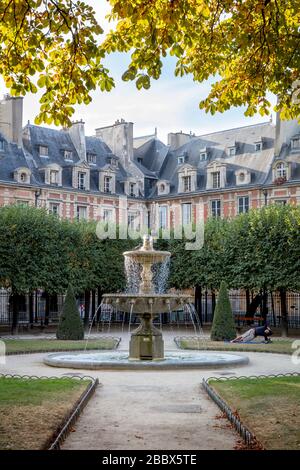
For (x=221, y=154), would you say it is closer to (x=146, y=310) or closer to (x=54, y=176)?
(x=54, y=176)

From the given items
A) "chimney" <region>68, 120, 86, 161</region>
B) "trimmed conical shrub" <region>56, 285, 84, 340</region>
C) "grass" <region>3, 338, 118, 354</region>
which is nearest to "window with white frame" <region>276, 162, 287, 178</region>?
"chimney" <region>68, 120, 86, 161</region>

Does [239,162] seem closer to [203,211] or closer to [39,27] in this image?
[203,211]

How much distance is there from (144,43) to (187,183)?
37.7m

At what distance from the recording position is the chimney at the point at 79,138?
47.0 m

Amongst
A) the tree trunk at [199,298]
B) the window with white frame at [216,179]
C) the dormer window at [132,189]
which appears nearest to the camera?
the tree trunk at [199,298]

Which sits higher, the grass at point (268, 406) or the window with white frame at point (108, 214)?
the window with white frame at point (108, 214)

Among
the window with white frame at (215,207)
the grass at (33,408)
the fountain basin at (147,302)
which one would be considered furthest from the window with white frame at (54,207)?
the grass at (33,408)

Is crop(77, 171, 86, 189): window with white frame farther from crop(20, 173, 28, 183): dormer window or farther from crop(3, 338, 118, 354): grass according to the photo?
crop(3, 338, 118, 354): grass

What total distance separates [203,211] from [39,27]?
37.1 metres

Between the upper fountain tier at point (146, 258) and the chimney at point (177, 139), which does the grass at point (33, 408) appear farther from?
the chimney at point (177, 139)

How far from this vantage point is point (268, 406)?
32.8 ft

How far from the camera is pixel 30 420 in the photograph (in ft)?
28.8

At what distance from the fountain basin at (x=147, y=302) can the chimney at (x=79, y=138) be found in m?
31.0

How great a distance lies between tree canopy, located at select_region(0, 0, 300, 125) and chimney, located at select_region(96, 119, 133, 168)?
39179 millimetres
